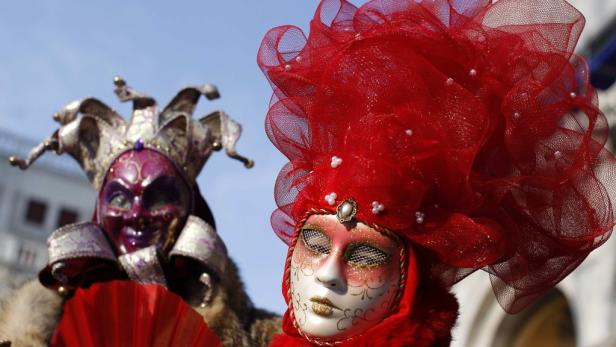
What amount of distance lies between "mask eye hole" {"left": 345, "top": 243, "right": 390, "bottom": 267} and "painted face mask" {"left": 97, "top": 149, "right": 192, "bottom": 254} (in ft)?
3.81

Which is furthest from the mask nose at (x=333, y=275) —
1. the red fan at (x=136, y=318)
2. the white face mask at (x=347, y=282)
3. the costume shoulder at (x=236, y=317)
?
the costume shoulder at (x=236, y=317)

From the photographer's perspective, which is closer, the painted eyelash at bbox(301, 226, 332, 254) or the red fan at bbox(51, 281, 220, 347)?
the painted eyelash at bbox(301, 226, 332, 254)

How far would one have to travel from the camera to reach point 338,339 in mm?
→ 2533

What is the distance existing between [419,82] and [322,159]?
282 mm

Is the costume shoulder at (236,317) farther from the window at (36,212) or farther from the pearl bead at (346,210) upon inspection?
the window at (36,212)

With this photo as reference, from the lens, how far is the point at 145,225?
142 inches

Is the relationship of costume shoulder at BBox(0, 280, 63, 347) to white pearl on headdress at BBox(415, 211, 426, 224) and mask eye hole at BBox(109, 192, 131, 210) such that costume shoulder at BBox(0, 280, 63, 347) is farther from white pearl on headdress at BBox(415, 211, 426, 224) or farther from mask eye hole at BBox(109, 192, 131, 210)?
white pearl on headdress at BBox(415, 211, 426, 224)

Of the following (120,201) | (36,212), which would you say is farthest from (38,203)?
(120,201)

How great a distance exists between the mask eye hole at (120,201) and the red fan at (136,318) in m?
0.64

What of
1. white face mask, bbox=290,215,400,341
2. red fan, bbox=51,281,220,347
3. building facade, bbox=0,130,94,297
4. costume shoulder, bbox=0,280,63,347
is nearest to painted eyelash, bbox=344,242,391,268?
white face mask, bbox=290,215,400,341

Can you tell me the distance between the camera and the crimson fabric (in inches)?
100

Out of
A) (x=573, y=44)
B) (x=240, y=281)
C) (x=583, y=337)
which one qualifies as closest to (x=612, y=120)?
(x=583, y=337)

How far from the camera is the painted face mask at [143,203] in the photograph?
3594 mm

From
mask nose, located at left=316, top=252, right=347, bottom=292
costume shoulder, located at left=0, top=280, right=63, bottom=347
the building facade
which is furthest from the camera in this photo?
the building facade
